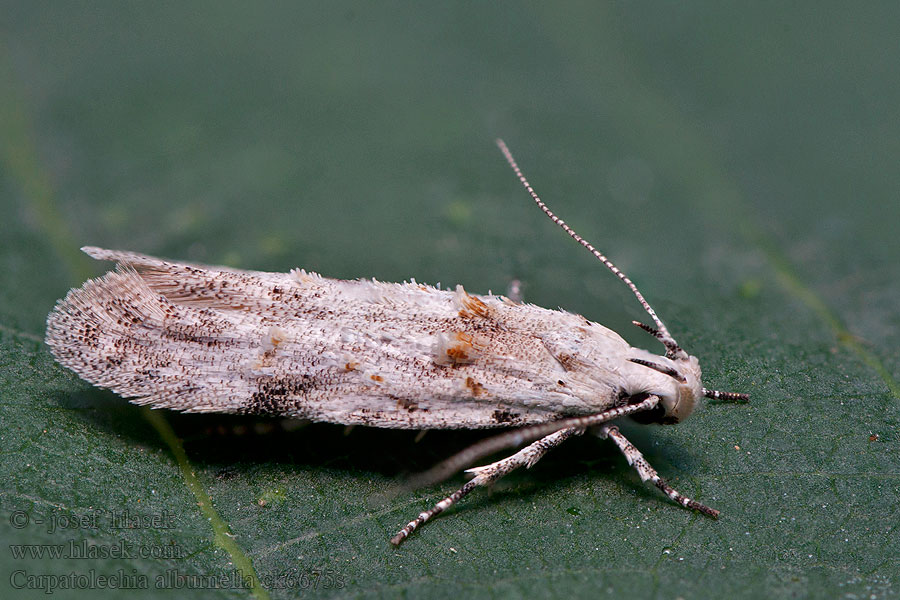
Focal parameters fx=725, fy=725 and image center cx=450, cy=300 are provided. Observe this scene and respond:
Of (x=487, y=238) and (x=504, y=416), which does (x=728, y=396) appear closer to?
(x=504, y=416)

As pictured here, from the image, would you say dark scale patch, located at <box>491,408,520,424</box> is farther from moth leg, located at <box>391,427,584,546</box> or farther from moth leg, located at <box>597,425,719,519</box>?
moth leg, located at <box>597,425,719,519</box>

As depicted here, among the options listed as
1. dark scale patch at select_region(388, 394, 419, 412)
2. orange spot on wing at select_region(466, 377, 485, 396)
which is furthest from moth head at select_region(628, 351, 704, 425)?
dark scale patch at select_region(388, 394, 419, 412)

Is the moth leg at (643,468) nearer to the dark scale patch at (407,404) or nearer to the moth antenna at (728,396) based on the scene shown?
the moth antenna at (728,396)

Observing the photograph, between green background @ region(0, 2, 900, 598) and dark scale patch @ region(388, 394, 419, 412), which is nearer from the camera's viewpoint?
green background @ region(0, 2, 900, 598)

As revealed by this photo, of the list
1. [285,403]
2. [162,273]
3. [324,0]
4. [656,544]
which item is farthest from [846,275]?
[324,0]

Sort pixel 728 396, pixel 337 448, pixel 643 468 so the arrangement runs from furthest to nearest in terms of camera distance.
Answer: pixel 728 396 < pixel 337 448 < pixel 643 468

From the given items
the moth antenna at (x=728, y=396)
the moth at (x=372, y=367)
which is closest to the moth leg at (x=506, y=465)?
the moth at (x=372, y=367)

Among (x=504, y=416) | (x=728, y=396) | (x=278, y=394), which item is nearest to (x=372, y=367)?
(x=278, y=394)

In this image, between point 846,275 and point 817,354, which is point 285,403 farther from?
point 846,275
